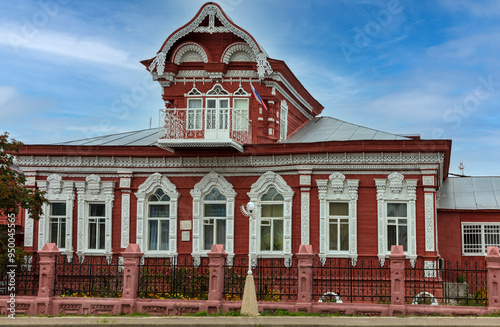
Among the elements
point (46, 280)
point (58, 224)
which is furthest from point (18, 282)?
point (58, 224)

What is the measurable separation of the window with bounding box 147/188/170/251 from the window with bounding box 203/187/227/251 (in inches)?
58.3

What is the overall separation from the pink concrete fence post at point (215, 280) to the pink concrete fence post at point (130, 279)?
2.06 metres

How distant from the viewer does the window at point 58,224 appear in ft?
82.6

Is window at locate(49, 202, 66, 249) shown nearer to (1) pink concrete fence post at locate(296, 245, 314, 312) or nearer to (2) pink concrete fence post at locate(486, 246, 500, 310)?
(1) pink concrete fence post at locate(296, 245, 314, 312)

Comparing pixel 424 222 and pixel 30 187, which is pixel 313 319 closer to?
pixel 424 222

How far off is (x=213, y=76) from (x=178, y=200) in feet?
16.5

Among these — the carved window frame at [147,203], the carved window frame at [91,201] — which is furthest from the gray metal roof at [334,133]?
the carved window frame at [91,201]

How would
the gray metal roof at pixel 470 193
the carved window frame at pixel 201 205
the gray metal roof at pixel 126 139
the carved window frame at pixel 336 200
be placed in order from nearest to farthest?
the carved window frame at pixel 336 200
the carved window frame at pixel 201 205
the gray metal roof at pixel 126 139
the gray metal roof at pixel 470 193

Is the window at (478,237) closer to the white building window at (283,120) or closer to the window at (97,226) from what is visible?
the white building window at (283,120)

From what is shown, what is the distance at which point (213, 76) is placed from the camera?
1001 inches

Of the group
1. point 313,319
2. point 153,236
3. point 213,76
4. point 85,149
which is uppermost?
point 213,76

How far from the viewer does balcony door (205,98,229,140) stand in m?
23.2

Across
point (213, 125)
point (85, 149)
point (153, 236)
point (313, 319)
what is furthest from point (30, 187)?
point (313, 319)

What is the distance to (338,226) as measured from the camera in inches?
914
